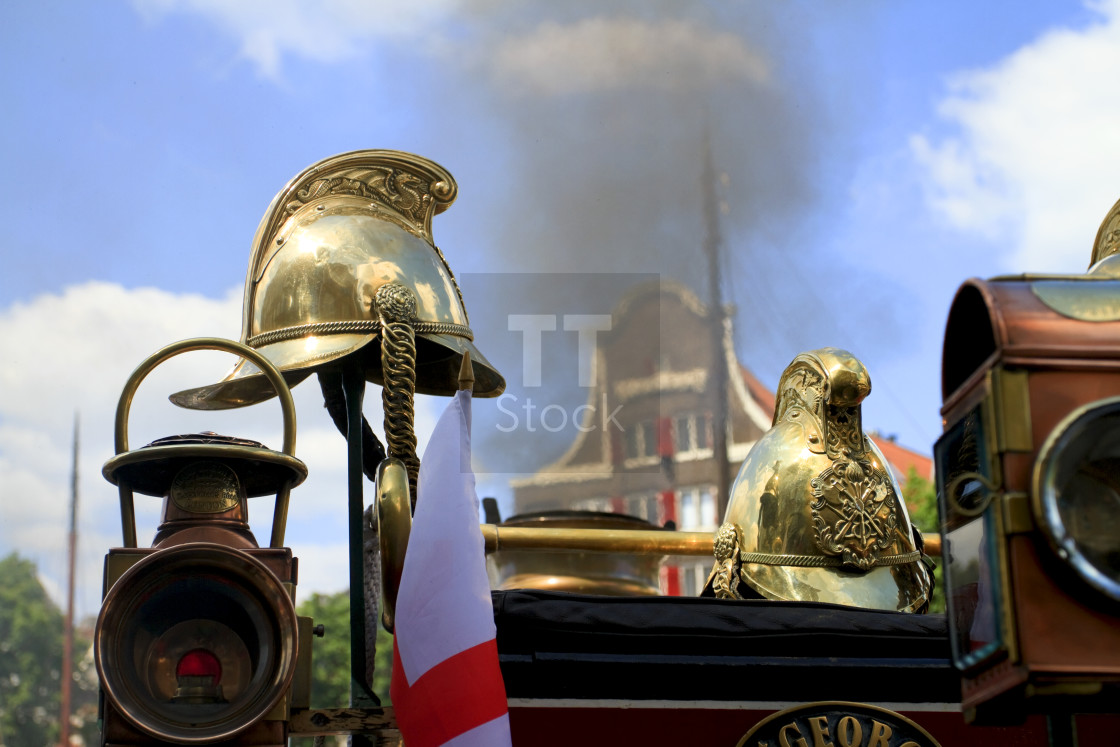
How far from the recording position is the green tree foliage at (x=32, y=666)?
131 ft

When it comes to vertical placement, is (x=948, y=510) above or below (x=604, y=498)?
below

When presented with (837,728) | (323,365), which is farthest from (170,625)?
(837,728)

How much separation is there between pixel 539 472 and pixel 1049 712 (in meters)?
33.3

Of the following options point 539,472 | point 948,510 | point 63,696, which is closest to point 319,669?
point 539,472

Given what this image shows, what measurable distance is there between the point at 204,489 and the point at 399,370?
0.82 m

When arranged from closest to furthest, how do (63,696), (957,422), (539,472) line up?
(957,422)
(539,472)
(63,696)

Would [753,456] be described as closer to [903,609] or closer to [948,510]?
[903,609]

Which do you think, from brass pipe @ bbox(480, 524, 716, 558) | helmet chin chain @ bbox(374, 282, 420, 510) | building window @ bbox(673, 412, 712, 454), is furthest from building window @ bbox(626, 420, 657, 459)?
helmet chin chain @ bbox(374, 282, 420, 510)

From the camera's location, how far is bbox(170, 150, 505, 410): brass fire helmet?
465 centimetres

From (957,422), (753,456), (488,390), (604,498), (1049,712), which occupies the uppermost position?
(604,498)

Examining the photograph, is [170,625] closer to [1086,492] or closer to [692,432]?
[1086,492]

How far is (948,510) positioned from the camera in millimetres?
2457

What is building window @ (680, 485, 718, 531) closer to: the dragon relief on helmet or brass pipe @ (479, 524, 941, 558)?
brass pipe @ (479, 524, 941, 558)

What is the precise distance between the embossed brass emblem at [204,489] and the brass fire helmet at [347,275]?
0.77 meters
